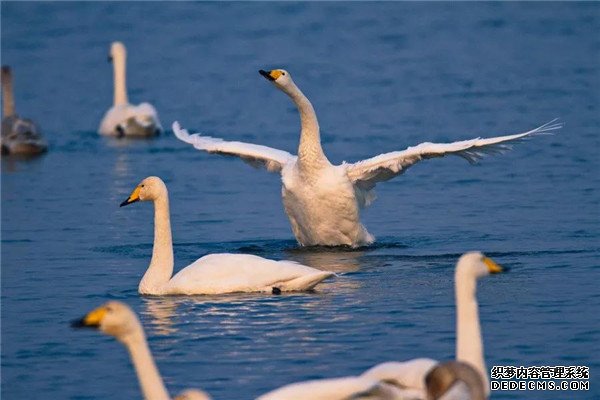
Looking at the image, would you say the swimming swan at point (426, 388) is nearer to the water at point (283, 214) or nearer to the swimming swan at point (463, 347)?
the swimming swan at point (463, 347)

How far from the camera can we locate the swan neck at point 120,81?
27694mm

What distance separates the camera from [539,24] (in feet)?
129

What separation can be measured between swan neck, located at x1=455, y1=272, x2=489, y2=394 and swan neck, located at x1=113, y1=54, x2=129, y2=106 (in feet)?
61.7

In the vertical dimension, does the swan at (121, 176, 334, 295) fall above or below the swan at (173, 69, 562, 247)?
below

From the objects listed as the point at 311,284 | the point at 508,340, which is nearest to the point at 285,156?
the point at 311,284

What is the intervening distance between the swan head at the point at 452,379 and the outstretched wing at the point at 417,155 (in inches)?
282

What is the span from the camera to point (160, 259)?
43.4 feet

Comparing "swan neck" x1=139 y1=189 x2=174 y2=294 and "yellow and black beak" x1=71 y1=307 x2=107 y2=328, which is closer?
"yellow and black beak" x1=71 y1=307 x2=107 y2=328

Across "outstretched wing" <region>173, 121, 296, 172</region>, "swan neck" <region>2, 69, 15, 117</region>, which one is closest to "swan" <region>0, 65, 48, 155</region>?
"swan neck" <region>2, 69, 15, 117</region>

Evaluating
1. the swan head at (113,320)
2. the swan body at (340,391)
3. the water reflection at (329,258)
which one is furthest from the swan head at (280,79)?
the swan body at (340,391)

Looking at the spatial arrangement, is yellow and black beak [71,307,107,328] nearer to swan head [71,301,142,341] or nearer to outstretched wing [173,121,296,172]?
swan head [71,301,142,341]

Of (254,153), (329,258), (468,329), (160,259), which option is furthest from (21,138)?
(468,329)

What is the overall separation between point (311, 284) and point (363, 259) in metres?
2.09

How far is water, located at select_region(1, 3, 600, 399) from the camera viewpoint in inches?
443
